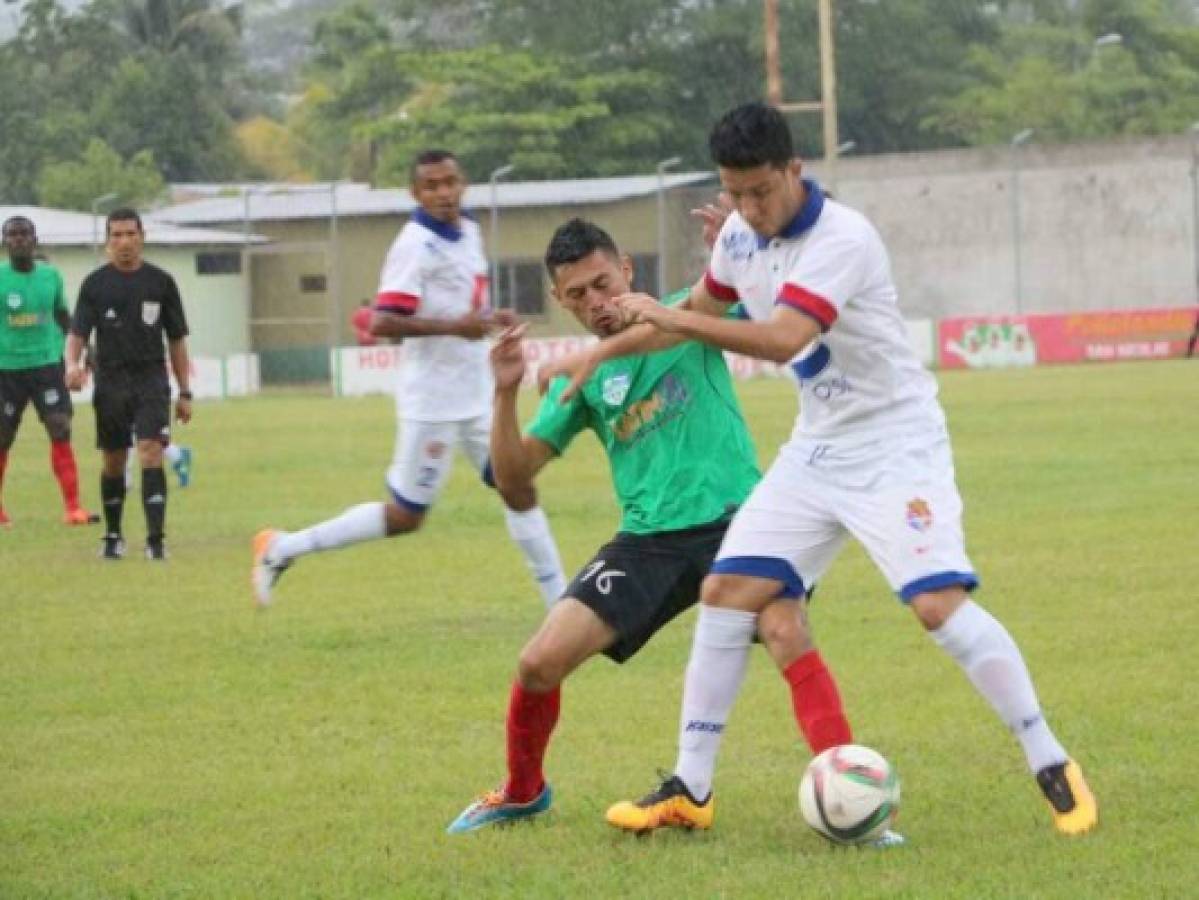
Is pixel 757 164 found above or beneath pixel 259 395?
above

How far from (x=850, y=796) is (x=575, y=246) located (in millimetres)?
1741

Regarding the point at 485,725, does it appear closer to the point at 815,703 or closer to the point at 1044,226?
the point at 815,703

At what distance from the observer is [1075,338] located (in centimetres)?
4322

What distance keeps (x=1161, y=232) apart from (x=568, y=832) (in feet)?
150

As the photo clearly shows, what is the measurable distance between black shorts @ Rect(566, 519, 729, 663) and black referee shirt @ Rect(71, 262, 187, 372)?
8.40 meters

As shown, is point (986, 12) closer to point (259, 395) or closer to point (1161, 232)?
point (1161, 232)

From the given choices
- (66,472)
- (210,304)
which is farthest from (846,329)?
(210,304)

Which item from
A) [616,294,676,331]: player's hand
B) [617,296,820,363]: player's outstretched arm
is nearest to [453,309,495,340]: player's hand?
[616,294,676,331]: player's hand

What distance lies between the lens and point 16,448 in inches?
1139

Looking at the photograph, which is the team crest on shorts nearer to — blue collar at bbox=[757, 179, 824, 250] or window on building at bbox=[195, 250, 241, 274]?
blue collar at bbox=[757, 179, 824, 250]

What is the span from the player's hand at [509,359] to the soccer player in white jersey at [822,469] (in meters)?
0.27

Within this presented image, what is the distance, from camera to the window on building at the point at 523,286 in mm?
47625

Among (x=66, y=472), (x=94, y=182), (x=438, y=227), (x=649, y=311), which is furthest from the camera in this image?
(x=94, y=182)

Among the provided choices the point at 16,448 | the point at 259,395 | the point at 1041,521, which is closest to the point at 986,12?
the point at 259,395
